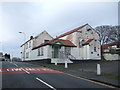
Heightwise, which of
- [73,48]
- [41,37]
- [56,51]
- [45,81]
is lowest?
[45,81]

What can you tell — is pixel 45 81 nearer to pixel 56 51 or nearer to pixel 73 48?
pixel 56 51

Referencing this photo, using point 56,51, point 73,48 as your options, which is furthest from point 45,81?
point 73,48

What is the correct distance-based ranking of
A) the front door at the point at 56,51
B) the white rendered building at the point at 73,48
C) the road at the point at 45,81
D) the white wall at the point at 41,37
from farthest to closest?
1. the white wall at the point at 41,37
2. the front door at the point at 56,51
3. the white rendered building at the point at 73,48
4. the road at the point at 45,81

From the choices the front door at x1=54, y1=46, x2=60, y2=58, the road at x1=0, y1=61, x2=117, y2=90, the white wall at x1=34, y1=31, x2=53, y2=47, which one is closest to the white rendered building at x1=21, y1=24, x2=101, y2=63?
the front door at x1=54, y1=46, x2=60, y2=58

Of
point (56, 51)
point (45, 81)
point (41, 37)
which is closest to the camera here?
point (45, 81)

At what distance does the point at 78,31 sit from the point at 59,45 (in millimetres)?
7716

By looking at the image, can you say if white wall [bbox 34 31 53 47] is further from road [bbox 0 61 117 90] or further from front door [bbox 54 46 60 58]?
road [bbox 0 61 117 90]

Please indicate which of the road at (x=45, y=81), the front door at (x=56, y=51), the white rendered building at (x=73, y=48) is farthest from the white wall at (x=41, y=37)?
the road at (x=45, y=81)

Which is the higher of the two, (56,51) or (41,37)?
(41,37)

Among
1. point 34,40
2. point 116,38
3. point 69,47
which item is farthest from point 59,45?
point 116,38

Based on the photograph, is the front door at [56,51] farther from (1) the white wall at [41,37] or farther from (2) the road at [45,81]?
(2) the road at [45,81]

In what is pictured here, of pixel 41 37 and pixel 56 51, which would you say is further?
pixel 41 37

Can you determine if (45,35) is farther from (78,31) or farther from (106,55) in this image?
→ (106,55)

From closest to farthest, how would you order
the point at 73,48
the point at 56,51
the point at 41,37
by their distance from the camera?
the point at 56,51 → the point at 73,48 → the point at 41,37
